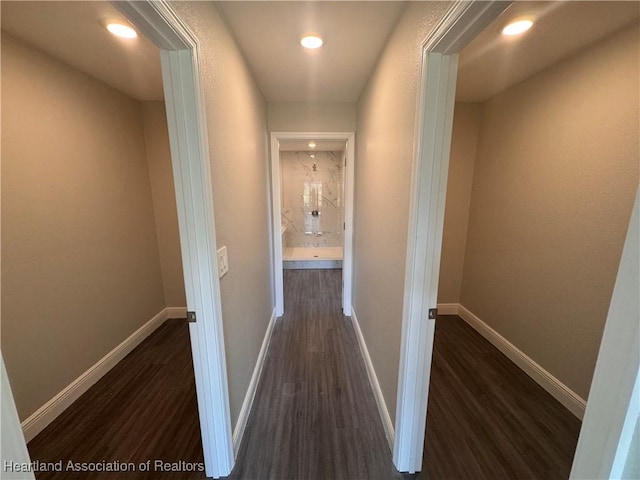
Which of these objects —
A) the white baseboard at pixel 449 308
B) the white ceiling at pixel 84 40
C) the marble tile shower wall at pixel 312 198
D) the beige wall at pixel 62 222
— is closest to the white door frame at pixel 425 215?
the white ceiling at pixel 84 40

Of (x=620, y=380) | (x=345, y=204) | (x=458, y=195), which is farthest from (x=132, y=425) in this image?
(x=458, y=195)

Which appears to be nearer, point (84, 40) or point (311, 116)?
point (84, 40)

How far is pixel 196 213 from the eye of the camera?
1090 millimetres

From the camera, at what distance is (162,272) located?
292cm

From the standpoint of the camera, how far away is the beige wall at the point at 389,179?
3.92 ft

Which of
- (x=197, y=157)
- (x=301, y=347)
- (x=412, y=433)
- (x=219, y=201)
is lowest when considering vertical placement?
(x=301, y=347)

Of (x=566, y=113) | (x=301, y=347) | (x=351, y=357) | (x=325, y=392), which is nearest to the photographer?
(x=566, y=113)

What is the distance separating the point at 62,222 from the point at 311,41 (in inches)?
80.7

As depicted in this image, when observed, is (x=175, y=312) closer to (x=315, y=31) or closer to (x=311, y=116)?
(x=311, y=116)

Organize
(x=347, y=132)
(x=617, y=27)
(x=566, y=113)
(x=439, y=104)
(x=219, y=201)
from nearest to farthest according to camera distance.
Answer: (x=439, y=104) < (x=219, y=201) < (x=617, y=27) < (x=566, y=113) < (x=347, y=132)

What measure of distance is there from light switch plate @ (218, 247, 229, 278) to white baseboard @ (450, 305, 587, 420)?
2.44 m

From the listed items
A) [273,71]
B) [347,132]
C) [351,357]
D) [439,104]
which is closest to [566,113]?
[439,104]

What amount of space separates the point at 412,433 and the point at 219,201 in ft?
5.16

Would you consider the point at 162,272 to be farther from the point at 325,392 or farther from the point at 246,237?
the point at 325,392
